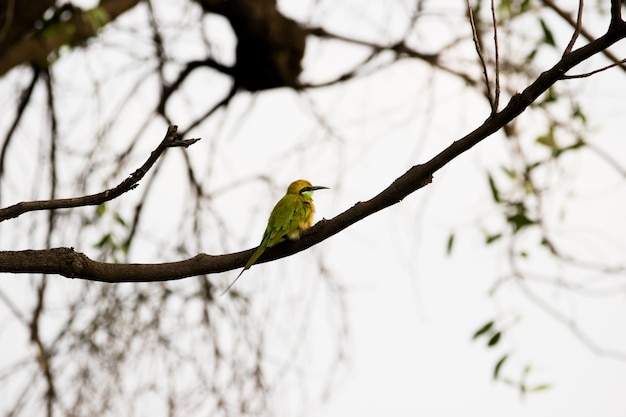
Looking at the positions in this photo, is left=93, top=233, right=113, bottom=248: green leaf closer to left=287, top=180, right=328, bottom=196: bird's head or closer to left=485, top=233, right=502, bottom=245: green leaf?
left=287, top=180, right=328, bottom=196: bird's head

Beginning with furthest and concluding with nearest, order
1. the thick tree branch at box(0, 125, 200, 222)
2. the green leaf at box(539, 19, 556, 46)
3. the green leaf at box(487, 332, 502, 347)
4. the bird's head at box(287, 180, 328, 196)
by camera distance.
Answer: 1. the green leaf at box(487, 332, 502, 347)
2. the green leaf at box(539, 19, 556, 46)
3. the bird's head at box(287, 180, 328, 196)
4. the thick tree branch at box(0, 125, 200, 222)

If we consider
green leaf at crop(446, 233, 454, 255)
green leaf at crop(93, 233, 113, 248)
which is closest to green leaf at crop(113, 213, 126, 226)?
green leaf at crop(93, 233, 113, 248)

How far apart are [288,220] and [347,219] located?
2.01 feet

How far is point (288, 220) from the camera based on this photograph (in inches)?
97.2

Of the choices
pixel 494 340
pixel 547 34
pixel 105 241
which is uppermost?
Result: pixel 547 34

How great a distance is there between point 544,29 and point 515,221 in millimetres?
789

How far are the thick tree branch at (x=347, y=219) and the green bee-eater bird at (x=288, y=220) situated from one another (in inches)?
7.6

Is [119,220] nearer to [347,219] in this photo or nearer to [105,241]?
[105,241]

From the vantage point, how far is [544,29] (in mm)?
3441

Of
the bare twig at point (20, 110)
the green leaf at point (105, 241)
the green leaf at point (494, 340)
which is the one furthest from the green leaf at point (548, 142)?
the bare twig at point (20, 110)

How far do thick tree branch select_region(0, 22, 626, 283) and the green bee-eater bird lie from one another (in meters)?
0.19

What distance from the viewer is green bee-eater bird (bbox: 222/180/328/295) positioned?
7.58 feet

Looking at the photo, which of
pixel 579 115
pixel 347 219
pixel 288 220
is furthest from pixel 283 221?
pixel 579 115

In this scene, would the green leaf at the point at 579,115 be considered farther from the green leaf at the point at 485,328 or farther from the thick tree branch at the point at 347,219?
the thick tree branch at the point at 347,219
